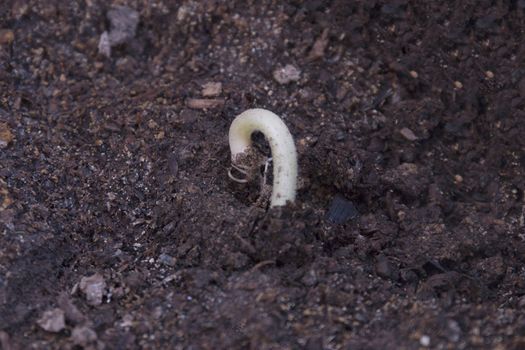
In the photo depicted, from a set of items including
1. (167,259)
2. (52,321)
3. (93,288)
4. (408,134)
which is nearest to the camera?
(52,321)

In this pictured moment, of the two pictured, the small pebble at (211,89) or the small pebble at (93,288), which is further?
the small pebble at (211,89)

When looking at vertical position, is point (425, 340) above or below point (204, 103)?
below

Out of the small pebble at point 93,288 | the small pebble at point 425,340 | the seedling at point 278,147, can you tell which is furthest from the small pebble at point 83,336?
the small pebble at point 425,340

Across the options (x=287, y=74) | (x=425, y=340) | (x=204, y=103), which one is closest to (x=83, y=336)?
(x=425, y=340)

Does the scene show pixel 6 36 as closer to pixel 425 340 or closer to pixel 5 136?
pixel 5 136

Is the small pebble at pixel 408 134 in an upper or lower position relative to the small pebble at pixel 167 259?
upper

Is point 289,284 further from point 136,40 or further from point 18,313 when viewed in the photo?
point 136,40

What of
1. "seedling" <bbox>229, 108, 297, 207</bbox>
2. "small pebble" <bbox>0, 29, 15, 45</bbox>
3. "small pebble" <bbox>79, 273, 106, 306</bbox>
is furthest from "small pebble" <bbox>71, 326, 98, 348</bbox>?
"small pebble" <bbox>0, 29, 15, 45</bbox>

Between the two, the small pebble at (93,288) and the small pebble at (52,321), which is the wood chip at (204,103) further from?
the small pebble at (52,321)
